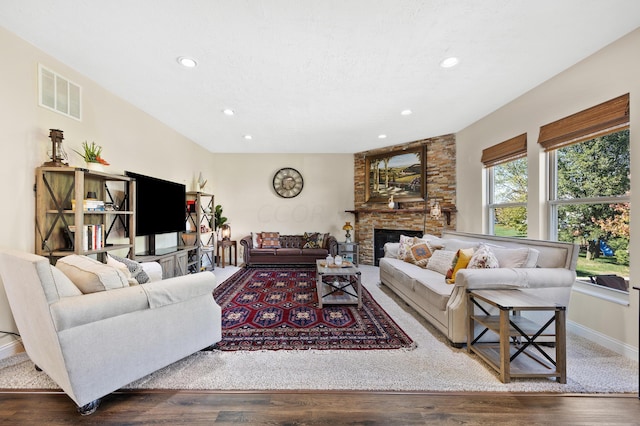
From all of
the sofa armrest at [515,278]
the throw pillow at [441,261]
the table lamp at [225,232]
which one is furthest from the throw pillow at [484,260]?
the table lamp at [225,232]

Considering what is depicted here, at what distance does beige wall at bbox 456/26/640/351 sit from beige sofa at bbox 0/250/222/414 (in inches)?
142

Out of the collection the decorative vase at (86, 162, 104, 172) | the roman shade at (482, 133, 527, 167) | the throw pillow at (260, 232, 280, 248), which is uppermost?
the roman shade at (482, 133, 527, 167)

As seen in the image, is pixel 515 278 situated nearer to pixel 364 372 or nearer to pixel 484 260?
pixel 484 260

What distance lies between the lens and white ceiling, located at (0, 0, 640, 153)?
191cm

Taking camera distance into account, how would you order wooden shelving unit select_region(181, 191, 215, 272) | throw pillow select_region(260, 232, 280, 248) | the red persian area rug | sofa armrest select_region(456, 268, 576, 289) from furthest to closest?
throw pillow select_region(260, 232, 280, 248), wooden shelving unit select_region(181, 191, 215, 272), the red persian area rug, sofa armrest select_region(456, 268, 576, 289)

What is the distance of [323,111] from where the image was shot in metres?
3.79

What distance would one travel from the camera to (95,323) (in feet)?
5.17

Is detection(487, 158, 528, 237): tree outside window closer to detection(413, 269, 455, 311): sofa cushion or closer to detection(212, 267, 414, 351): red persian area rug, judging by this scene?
detection(413, 269, 455, 311): sofa cushion

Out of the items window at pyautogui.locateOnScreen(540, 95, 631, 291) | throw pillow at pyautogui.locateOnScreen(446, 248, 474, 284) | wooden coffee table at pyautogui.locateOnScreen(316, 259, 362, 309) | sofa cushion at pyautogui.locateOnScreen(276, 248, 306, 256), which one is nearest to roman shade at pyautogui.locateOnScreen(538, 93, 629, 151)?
window at pyautogui.locateOnScreen(540, 95, 631, 291)

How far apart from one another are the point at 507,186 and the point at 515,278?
201 cm

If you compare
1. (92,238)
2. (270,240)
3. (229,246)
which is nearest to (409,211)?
(270,240)

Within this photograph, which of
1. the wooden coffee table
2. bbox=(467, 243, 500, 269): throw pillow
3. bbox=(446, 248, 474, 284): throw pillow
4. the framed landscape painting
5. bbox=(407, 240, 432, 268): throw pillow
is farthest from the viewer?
the framed landscape painting

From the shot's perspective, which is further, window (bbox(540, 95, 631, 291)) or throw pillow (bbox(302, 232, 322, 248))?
throw pillow (bbox(302, 232, 322, 248))

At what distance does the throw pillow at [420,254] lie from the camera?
12.2ft
